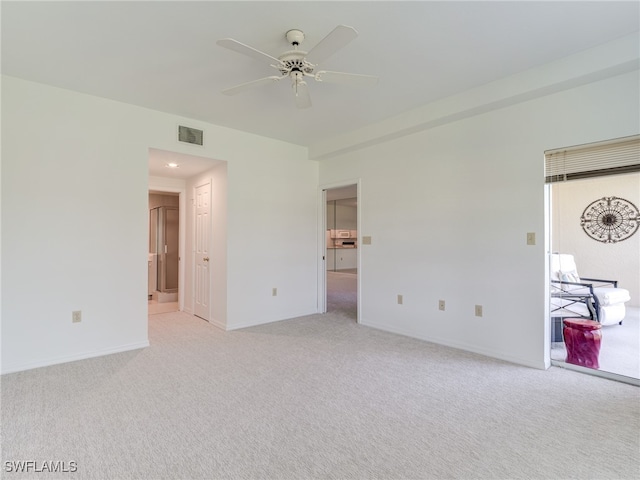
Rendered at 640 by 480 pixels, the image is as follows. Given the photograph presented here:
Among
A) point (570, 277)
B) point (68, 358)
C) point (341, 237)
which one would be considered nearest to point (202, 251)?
point (68, 358)

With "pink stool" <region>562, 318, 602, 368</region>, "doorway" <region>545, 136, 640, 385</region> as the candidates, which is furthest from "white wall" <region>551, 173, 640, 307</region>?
"pink stool" <region>562, 318, 602, 368</region>

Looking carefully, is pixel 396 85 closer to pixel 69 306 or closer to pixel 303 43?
pixel 303 43

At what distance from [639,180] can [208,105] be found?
4117mm

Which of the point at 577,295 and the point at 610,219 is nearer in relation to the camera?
the point at 610,219

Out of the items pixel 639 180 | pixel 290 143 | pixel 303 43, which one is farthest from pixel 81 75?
pixel 639 180

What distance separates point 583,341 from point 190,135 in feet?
15.5

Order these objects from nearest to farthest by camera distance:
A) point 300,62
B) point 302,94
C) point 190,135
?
point 300,62 < point 302,94 < point 190,135

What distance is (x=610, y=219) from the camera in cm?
293

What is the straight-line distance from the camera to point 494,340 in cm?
334

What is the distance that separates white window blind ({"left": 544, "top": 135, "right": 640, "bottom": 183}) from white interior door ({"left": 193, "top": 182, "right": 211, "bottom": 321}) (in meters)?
4.24

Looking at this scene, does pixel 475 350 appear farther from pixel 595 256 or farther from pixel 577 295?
pixel 595 256

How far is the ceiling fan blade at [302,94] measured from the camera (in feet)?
8.38

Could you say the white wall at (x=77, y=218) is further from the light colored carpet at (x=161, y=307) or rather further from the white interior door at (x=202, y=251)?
the light colored carpet at (x=161, y=307)

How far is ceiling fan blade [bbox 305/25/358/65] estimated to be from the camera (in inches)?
70.6
